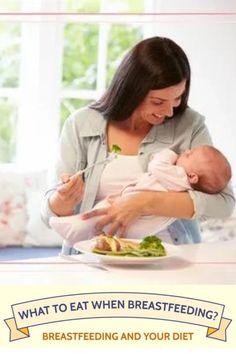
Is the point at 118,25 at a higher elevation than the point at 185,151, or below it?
higher

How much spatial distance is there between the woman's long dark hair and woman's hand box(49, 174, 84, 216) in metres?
0.14

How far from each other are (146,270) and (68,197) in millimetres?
192

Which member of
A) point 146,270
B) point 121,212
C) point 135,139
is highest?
point 135,139

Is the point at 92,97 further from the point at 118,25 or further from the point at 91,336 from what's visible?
the point at 91,336

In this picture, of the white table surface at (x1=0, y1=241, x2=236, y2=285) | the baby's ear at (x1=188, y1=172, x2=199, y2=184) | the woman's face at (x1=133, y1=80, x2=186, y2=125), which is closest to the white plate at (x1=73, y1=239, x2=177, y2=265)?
the white table surface at (x1=0, y1=241, x2=236, y2=285)

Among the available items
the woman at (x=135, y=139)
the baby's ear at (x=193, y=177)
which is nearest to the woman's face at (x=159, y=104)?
the woman at (x=135, y=139)

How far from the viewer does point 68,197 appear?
4.87 feet

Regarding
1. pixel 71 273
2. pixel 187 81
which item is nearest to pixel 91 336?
pixel 71 273

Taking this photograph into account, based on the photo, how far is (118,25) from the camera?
4.89 ft

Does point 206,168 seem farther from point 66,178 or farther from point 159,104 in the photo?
point 66,178

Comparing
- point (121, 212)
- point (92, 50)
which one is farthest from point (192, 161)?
point (92, 50)

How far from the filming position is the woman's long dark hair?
1.47 m

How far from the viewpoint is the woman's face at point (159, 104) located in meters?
1.48

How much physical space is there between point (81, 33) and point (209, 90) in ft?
0.83
